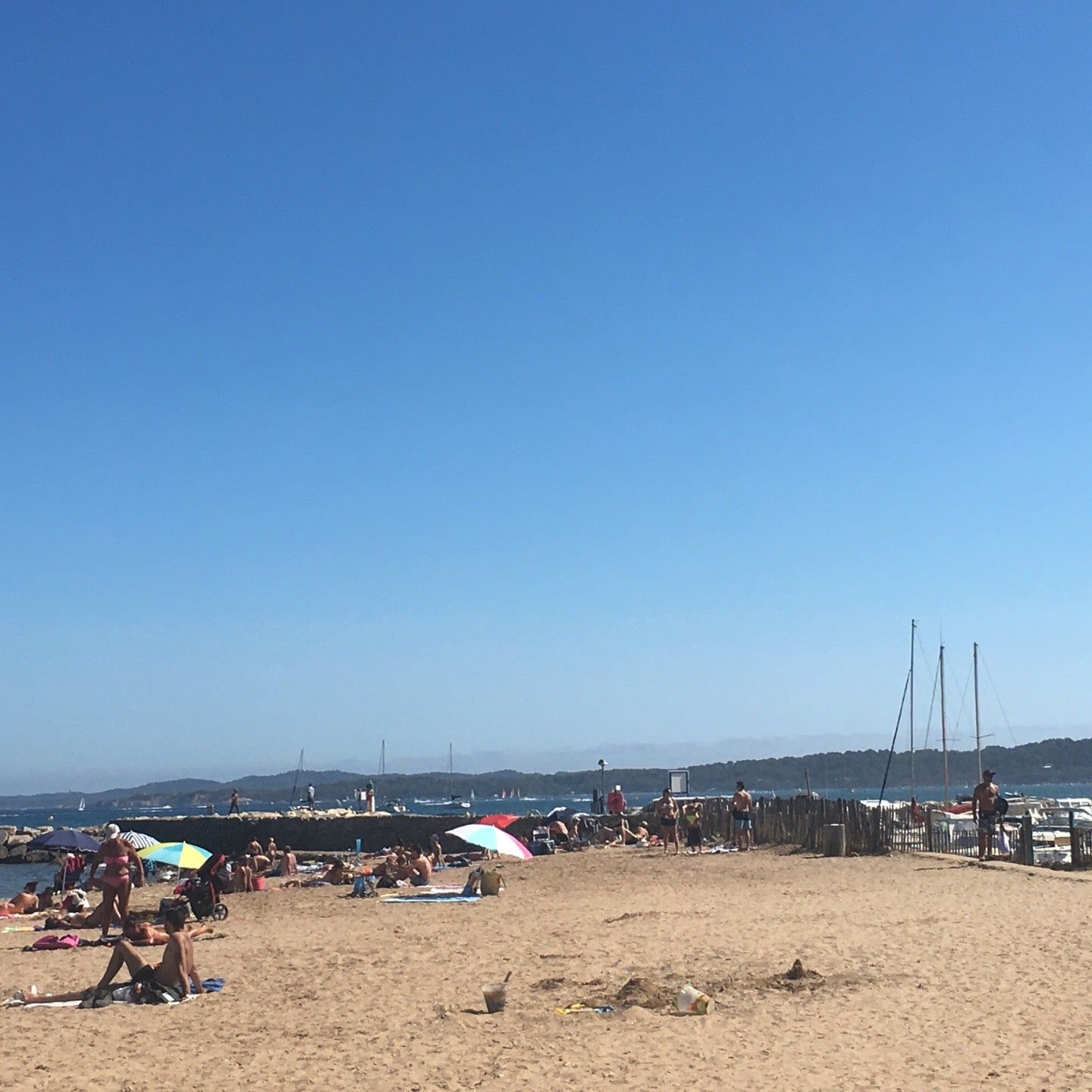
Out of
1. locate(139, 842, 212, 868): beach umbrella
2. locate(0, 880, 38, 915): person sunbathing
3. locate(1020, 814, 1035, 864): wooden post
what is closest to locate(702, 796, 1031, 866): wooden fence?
locate(1020, 814, 1035, 864): wooden post

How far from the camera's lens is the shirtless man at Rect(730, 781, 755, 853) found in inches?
1070

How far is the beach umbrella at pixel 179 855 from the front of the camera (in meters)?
20.1

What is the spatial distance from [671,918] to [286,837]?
125 feet

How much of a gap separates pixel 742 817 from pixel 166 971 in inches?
714

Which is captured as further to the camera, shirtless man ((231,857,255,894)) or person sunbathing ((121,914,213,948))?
shirtless man ((231,857,255,894))

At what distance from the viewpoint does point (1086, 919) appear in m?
13.9

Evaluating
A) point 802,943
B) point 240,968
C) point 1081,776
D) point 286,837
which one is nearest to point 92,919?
point 240,968

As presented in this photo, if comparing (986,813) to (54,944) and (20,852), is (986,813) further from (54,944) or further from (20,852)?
(20,852)

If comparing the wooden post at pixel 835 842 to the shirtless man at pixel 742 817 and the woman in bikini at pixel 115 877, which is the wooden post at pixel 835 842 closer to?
the shirtless man at pixel 742 817

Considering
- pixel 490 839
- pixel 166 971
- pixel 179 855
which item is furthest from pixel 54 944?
pixel 490 839

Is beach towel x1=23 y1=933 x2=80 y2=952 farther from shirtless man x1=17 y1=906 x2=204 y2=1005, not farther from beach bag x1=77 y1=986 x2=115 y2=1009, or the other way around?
beach bag x1=77 y1=986 x2=115 y2=1009

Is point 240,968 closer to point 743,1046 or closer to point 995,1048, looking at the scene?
point 743,1046

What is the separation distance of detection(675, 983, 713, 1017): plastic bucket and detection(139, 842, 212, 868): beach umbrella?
12.1 metres

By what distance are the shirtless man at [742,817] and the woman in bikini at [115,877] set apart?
1473cm
